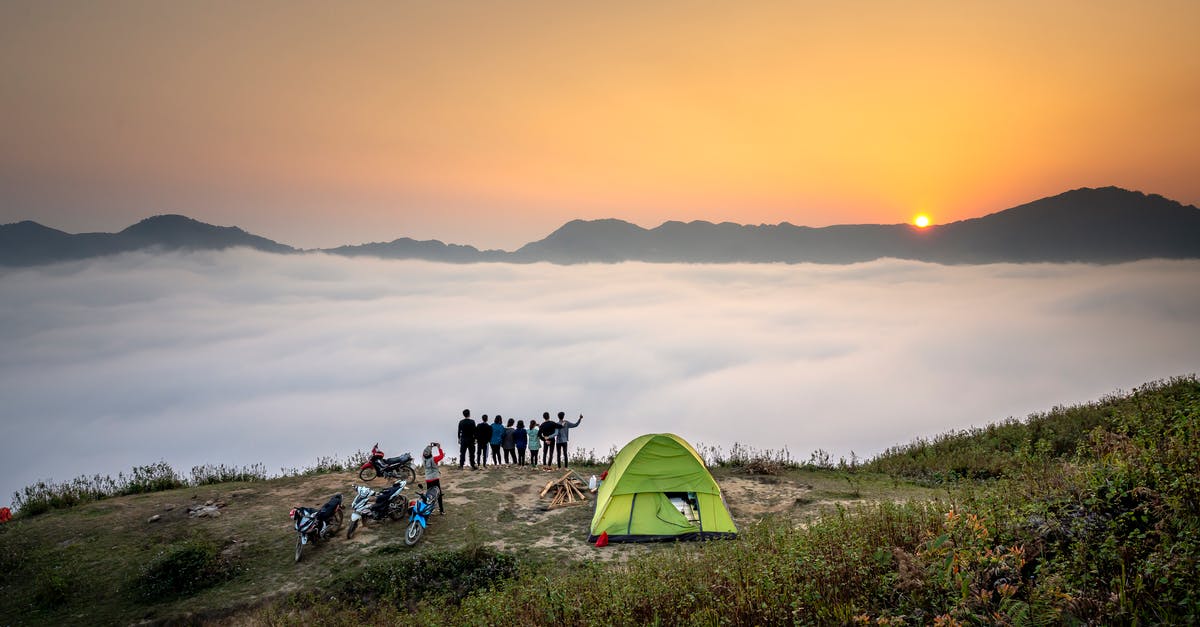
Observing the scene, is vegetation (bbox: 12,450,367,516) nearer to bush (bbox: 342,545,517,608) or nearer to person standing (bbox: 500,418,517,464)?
person standing (bbox: 500,418,517,464)

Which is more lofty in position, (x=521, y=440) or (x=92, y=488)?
(x=521, y=440)

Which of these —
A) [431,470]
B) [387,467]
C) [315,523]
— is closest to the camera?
[315,523]

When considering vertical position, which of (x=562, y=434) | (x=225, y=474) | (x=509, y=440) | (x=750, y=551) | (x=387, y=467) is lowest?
(x=225, y=474)

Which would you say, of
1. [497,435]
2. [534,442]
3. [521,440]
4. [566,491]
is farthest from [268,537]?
[534,442]

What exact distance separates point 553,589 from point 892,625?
15.9ft

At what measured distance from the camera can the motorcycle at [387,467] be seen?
16594 millimetres

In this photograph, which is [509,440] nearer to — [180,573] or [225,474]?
[180,573]

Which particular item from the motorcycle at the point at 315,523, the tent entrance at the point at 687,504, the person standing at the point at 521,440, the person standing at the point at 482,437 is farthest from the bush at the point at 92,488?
the tent entrance at the point at 687,504

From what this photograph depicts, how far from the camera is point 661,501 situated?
13.1 m

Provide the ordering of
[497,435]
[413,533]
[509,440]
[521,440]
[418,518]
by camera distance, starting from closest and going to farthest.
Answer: [413,533]
[418,518]
[497,435]
[509,440]
[521,440]

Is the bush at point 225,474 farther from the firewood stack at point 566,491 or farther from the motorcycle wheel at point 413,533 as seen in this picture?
the firewood stack at point 566,491

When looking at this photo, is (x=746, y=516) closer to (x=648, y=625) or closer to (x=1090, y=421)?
(x=648, y=625)

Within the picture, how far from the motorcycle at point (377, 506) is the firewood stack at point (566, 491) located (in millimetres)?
4169

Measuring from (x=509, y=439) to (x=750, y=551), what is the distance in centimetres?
1288
